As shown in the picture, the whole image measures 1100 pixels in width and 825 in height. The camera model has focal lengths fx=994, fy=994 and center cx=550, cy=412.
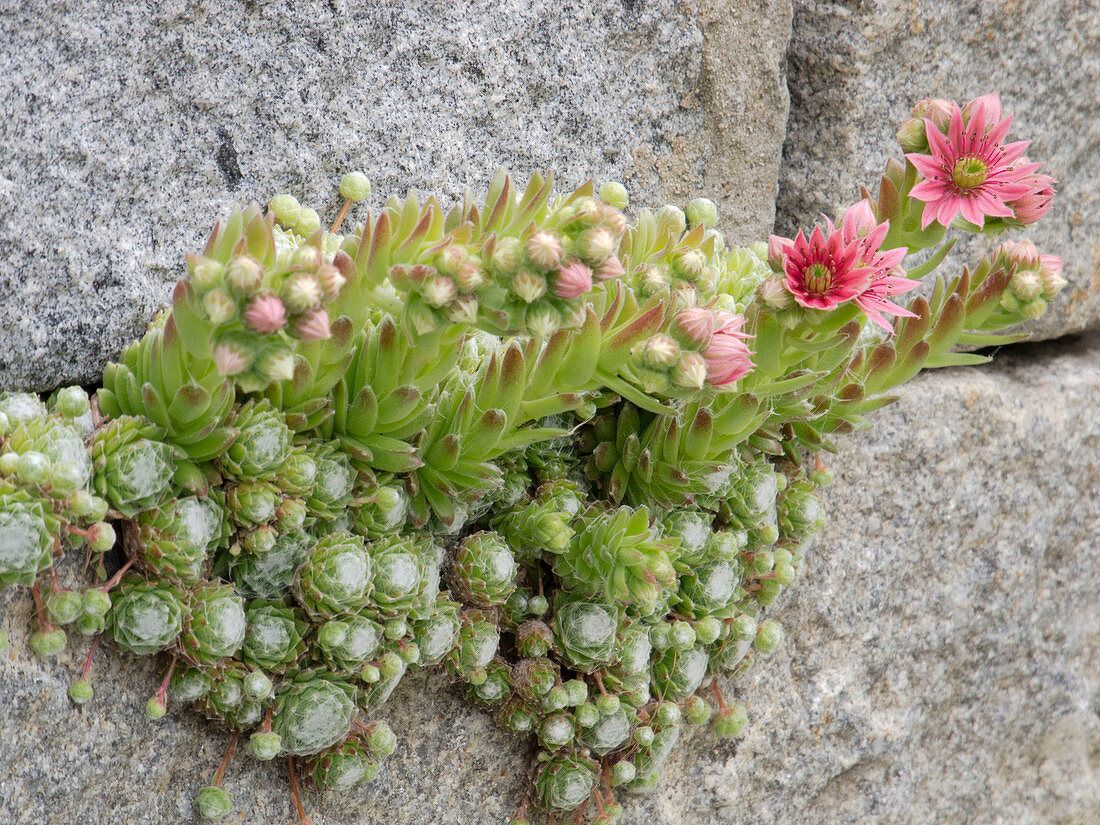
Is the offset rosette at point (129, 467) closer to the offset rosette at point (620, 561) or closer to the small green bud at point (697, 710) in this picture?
the offset rosette at point (620, 561)

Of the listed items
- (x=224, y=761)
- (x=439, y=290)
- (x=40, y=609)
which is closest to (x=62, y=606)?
(x=40, y=609)

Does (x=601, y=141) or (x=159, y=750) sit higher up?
(x=601, y=141)

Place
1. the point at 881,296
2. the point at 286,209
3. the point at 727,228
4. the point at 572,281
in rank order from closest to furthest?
the point at 572,281, the point at 881,296, the point at 286,209, the point at 727,228

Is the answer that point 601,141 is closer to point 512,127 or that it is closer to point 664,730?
point 512,127

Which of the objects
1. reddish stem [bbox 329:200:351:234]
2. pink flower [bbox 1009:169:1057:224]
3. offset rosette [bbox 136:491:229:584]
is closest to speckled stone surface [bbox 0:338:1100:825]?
offset rosette [bbox 136:491:229:584]

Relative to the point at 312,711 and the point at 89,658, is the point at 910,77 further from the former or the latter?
the point at 89,658

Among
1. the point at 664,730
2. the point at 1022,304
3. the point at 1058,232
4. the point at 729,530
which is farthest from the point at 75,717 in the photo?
the point at 1058,232
